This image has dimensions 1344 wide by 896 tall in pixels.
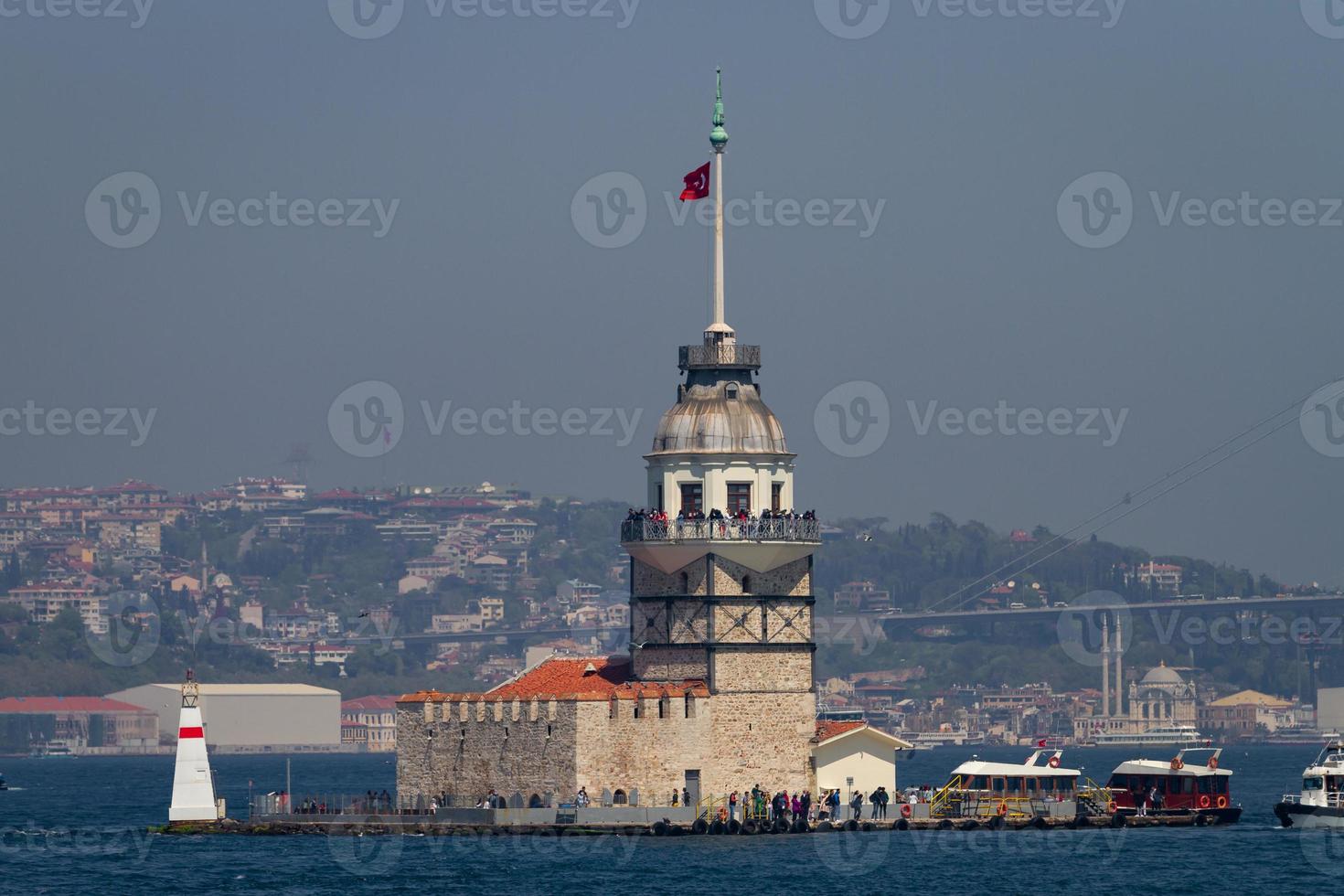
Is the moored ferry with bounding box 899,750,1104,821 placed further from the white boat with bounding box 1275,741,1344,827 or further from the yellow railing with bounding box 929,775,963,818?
the white boat with bounding box 1275,741,1344,827

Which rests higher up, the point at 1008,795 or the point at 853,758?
the point at 853,758

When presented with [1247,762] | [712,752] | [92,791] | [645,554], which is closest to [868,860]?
[712,752]

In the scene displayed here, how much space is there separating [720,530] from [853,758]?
6612mm

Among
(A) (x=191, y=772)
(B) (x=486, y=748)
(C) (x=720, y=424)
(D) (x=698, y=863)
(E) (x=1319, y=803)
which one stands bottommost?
(D) (x=698, y=863)

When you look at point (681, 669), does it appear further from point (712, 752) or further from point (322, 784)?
point (322, 784)

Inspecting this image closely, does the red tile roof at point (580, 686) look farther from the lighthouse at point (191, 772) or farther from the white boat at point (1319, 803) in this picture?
the white boat at point (1319, 803)

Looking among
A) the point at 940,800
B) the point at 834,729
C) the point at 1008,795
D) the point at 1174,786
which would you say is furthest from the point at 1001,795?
the point at 1174,786

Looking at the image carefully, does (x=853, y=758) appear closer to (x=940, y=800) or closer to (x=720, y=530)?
(x=940, y=800)

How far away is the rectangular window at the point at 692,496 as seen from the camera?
7050cm

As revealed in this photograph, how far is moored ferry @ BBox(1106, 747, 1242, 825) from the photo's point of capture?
250 ft

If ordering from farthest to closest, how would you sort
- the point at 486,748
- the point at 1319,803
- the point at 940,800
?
the point at 1319,803 → the point at 940,800 → the point at 486,748

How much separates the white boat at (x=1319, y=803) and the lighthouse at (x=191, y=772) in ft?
91.4

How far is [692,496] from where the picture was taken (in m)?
70.6

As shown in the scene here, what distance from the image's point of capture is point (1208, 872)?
6531cm
